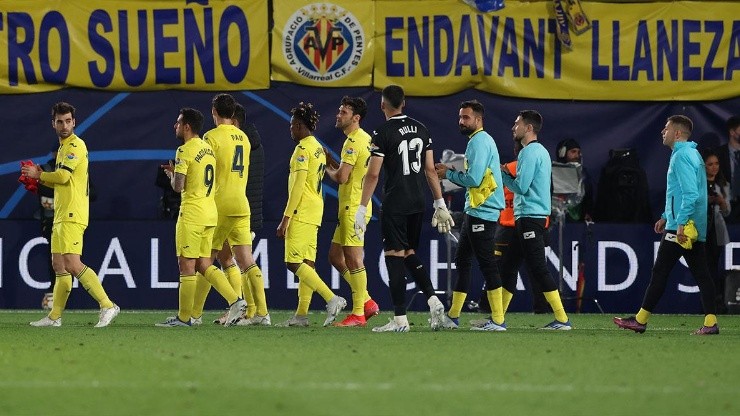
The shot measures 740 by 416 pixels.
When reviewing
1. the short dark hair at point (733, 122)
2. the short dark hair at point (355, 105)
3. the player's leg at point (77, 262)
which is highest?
the short dark hair at point (355, 105)

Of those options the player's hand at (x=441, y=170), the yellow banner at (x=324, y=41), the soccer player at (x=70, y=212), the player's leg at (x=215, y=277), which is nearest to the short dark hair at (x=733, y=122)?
the yellow banner at (x=324, y=41)

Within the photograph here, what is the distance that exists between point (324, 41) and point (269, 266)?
2.83m

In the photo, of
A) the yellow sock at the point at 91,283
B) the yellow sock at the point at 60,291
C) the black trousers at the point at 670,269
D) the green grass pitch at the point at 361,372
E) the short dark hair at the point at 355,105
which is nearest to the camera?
the green grass pitch at the point at 361,372

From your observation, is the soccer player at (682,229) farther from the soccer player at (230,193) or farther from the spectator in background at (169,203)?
the spectator in background at (169,203)

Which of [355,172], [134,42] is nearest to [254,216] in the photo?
[355,172]

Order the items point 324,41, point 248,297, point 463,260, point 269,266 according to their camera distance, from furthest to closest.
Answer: point 324,41, point 269,266, point 248,297, point 463,260

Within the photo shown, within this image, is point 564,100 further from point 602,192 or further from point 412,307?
point 412,307

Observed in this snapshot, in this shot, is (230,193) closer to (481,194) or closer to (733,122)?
(481,194)

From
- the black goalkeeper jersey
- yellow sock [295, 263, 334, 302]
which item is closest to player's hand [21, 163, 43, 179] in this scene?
yellow sock [295, 263, 334, 302]

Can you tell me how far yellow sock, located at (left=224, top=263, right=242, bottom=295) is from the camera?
13438 mm

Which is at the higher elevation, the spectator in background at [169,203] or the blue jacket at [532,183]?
the blue jacket at [532,183]

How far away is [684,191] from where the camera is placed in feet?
39.4

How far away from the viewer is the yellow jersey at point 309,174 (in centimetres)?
1294

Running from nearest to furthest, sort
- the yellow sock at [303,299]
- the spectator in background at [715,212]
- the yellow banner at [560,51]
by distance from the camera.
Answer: the yellow sock at [303,299] < the spectator in background at [715,212] < the yellow banner at [560,51]
